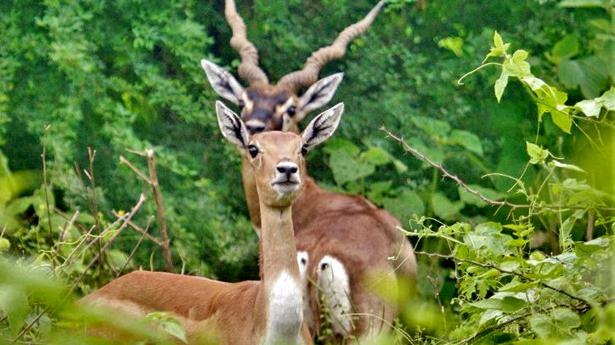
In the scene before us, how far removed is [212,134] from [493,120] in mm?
1687

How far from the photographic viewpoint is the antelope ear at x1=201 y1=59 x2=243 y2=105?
823 cm

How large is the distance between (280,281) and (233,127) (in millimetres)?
926

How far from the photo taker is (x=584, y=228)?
24.8 feet

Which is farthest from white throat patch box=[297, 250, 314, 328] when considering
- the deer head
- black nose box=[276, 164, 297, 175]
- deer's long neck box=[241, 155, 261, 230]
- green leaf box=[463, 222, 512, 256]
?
green leaf box=[463, 222, 512, 256]

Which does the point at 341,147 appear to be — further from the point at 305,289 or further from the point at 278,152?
the point at 278,152

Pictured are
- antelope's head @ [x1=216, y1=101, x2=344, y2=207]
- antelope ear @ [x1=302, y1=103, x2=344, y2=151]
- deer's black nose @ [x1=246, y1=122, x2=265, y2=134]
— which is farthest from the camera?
deer's black nose @ [x1=246, y1=122, x2=265, y2=134]

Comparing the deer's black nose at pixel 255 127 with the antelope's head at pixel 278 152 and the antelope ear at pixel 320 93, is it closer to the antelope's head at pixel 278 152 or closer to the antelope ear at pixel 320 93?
the antelope ear at pixel 320 93

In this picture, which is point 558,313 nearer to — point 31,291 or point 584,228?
point 31,291

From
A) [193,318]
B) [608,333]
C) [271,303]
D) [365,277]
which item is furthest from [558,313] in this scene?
[365,277]

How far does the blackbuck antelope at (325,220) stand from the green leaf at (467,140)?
769mm

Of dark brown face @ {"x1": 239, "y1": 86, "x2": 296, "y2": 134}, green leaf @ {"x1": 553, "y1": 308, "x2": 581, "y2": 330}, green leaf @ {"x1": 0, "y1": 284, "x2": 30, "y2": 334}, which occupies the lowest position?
dark brown face @ {"x1": 239, "y1": 86, "x2": 296, "y2": 134}

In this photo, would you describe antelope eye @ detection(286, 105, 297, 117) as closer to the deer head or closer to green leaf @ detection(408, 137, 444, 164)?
the deer head

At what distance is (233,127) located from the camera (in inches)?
212

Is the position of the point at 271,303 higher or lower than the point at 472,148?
higher
